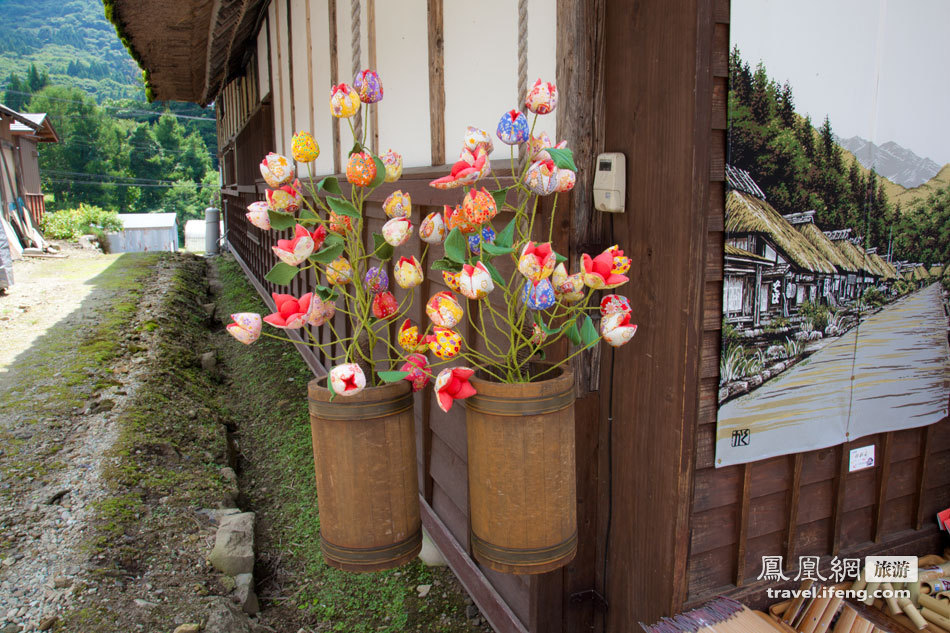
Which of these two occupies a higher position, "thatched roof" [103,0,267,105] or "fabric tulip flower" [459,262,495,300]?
"thatched roof" [103,0,267,105]

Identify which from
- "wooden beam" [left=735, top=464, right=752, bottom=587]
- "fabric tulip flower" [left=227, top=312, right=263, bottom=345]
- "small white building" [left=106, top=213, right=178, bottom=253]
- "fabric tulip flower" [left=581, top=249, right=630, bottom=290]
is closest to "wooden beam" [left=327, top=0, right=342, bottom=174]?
"fabric tulip flower" [left=227, top=312, right=263, bottom=345]

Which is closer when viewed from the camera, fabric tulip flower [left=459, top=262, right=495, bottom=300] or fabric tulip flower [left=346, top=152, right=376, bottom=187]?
fabric tulip flower [left=459, top=262, right=495, bottom=300]

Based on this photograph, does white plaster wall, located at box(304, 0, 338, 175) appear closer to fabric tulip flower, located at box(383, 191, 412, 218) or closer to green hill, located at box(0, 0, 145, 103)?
fabric tulip flower, located at box(383, 191, 412, 218)

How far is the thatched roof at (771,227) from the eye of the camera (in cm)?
189

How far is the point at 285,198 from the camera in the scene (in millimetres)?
2049

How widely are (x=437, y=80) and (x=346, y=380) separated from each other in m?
1.87

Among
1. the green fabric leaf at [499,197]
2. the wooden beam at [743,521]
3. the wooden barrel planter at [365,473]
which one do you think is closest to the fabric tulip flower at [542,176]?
the green fabric leaf at [499,197]

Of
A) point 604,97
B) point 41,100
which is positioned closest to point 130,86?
point 41,100

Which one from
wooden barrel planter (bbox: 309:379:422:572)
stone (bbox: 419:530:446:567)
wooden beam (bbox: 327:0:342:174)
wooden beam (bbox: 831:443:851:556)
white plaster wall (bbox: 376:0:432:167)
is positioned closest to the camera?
wooden barrel planter (bbox: 309:379:422:572)

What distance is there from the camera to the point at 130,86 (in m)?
91.6

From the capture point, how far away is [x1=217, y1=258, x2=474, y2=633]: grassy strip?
10.7 feet

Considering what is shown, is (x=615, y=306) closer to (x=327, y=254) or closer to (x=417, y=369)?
(x=417, y=369)

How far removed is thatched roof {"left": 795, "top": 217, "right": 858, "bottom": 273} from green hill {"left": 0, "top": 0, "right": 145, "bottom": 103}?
91.6 metres

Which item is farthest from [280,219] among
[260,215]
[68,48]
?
[68,48]
